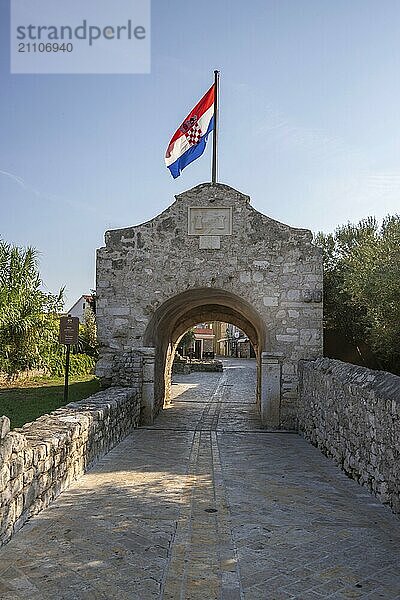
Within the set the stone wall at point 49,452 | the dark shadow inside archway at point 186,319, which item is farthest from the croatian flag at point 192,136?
the stone wall at point 49,452

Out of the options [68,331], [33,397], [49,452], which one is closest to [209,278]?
[68,331]

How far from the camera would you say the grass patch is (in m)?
10.1

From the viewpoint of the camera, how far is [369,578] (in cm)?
425

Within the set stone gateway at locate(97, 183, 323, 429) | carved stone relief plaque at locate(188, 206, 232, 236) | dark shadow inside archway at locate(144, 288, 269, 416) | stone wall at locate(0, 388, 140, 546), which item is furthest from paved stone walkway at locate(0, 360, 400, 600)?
carved stone relief plaque at locate(188, 206, 232, 236)

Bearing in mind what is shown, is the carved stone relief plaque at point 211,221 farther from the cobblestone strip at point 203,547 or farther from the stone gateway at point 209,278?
the cobblestone strip at point 203,547

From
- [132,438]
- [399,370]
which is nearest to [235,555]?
[132,438]

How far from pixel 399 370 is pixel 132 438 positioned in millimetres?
7412

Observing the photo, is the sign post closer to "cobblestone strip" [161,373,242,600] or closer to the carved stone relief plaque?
the carved stone relief plaque

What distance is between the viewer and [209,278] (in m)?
12.8

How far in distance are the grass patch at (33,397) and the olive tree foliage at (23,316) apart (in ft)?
2.66

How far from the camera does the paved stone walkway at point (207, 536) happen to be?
4.06m

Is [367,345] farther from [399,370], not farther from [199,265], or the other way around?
[199,265]

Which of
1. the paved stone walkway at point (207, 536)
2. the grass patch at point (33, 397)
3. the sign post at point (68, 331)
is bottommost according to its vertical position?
the paved stone walkway at point (207, 536)

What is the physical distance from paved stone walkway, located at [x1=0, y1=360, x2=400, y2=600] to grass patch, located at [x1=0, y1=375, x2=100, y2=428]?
2045mm
